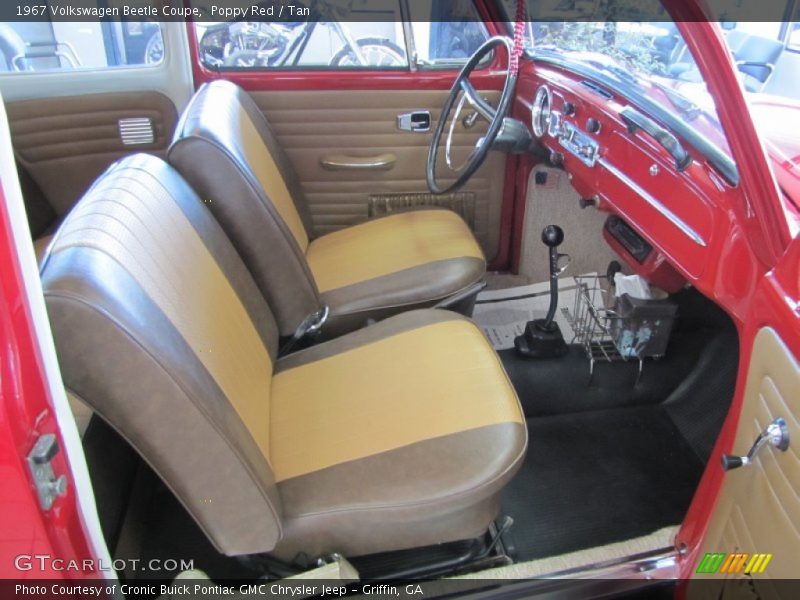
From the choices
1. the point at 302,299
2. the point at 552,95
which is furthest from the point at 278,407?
the point at 552,95

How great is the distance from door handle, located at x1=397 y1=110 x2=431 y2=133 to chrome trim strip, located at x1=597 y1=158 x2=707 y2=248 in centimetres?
74

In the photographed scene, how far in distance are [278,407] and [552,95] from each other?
123cm

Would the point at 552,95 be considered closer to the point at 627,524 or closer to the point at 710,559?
the point at 627,524

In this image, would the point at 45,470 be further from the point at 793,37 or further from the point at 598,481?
the point at 793,37

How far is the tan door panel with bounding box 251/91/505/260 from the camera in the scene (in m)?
2.02

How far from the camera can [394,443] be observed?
1.10 meters

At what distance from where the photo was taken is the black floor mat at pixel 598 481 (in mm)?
1384

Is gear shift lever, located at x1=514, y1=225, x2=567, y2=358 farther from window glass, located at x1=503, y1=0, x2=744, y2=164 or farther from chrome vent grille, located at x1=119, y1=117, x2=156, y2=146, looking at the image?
chrome vent grille, located at x1=119, y1=117, x2=156, y2=146

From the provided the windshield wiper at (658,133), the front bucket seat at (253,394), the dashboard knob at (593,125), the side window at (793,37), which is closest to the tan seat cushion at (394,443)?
the front bucket seat at (253,394)

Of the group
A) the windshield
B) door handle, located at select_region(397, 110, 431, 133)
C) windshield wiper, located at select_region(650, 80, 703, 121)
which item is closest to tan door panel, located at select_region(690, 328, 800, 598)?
the windshield

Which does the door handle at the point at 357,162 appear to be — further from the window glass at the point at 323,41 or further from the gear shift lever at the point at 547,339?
the gear shift lever at the point at 547,339

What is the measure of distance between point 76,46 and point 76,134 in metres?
0.31

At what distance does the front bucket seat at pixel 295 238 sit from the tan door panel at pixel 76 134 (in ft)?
1.29

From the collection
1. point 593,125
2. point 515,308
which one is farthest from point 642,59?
point 515,308
